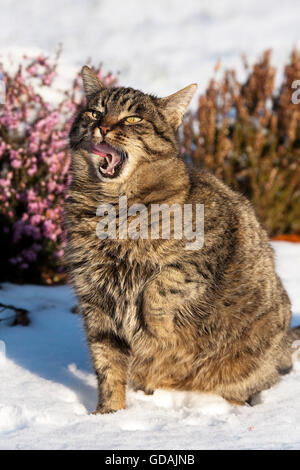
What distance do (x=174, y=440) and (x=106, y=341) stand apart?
26.5 inches

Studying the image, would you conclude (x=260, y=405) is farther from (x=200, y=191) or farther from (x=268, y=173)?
(x=268, y=173)

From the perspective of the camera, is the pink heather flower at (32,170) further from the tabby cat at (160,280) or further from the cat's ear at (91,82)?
the tabby cat at (160,280)

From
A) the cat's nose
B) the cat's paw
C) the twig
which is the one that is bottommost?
the cat's paw

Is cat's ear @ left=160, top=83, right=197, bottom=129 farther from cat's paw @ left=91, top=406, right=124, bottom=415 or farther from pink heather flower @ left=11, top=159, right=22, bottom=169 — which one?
pink heather flower @ left=11, top=159, right=22, bottom=169

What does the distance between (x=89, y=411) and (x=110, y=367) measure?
0.21 m

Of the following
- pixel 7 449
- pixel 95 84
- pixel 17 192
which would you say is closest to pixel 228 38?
pixel 17 192

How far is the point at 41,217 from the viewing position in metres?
4.12

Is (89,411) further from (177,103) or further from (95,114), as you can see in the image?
(177,103)

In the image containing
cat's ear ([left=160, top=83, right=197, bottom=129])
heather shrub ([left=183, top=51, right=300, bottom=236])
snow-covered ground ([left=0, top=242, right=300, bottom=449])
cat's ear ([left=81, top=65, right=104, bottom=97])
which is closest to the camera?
snow-covered ground ([left=0, top=242, right=300, bottom=449])

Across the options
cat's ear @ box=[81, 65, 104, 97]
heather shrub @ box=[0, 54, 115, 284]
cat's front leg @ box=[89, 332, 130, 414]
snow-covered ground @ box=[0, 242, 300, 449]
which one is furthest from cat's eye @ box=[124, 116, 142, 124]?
heather shrub @ box=[0, 54, 115, 284]

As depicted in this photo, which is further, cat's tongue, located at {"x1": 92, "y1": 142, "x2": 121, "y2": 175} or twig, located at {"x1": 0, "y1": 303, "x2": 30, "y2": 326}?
twig, located at {"x1": 0, "y1": 303, "x2": 30, "y2": 326}

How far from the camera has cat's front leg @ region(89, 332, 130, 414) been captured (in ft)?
7.77

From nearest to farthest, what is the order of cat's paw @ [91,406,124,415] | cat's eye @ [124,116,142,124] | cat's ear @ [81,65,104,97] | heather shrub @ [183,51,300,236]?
cat's paw @ [91,406,124,415], cat's eye @ [124,116,142,124], cat's ear @ [81,65,104,97], heather shrub @ [183,51,300,236]

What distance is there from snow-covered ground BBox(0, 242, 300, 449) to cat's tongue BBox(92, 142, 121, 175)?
41.1 inches
